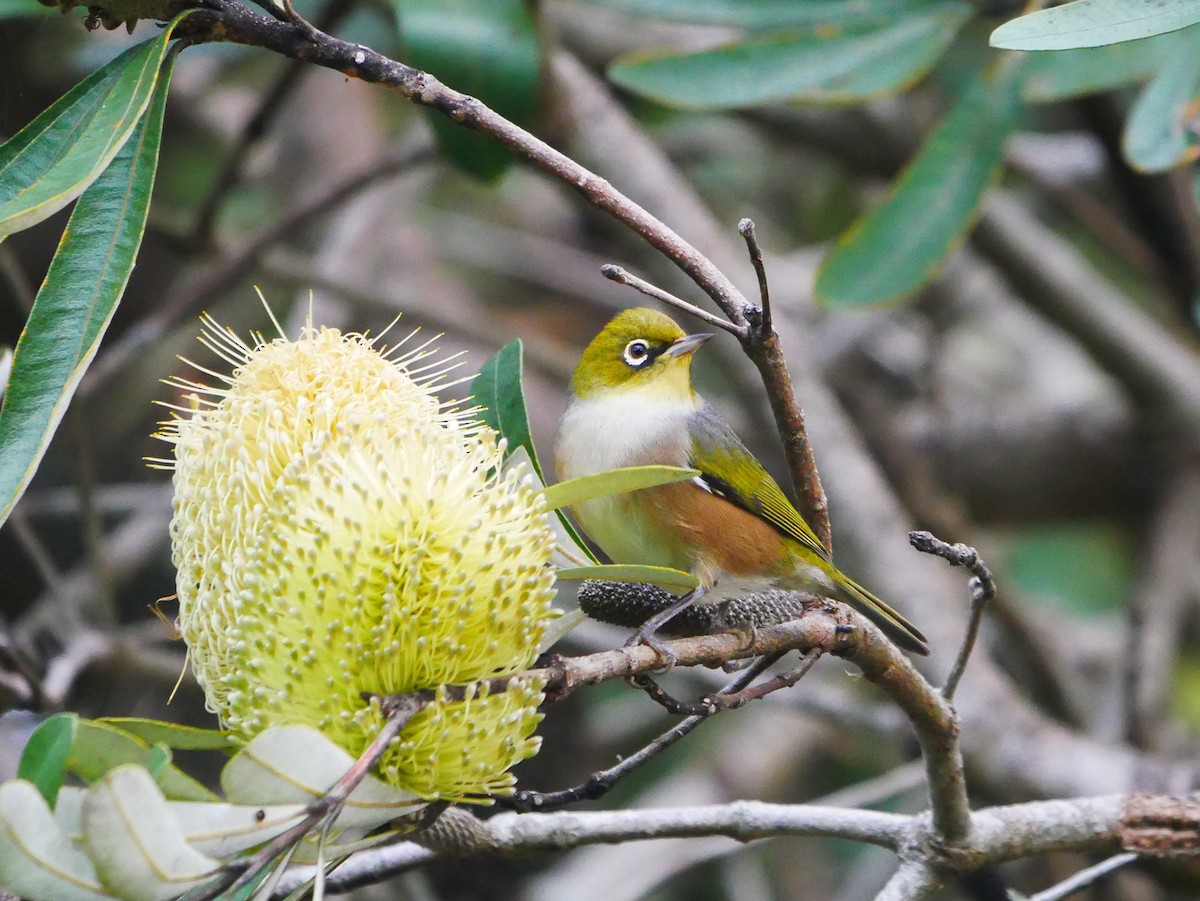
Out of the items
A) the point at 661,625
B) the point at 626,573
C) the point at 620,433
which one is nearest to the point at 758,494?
the point at 620,433

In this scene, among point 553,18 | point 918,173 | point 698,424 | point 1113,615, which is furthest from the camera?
point 1113,615

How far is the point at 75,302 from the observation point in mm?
1466

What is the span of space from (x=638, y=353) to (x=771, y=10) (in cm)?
145

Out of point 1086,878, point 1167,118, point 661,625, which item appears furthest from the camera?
point 1167,118

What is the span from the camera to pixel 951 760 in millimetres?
1870

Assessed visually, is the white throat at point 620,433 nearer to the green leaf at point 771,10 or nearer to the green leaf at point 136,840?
the green leaf at point 771,10

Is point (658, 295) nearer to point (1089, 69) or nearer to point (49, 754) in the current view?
point (49, 754)

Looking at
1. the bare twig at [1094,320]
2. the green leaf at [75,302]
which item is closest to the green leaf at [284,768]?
the green leaf at [75,302]

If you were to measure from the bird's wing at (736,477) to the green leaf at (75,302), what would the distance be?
1339 mm

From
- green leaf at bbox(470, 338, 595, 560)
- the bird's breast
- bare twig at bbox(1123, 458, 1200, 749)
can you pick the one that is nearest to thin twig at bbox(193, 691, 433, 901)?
green leaf at bbox(470, 338, 595, 560)

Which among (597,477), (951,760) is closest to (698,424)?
(951,760)

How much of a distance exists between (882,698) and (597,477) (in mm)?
4274

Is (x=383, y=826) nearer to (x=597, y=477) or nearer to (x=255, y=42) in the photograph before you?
(x=597, y=477)

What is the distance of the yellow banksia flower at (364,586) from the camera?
1379 millimetres
